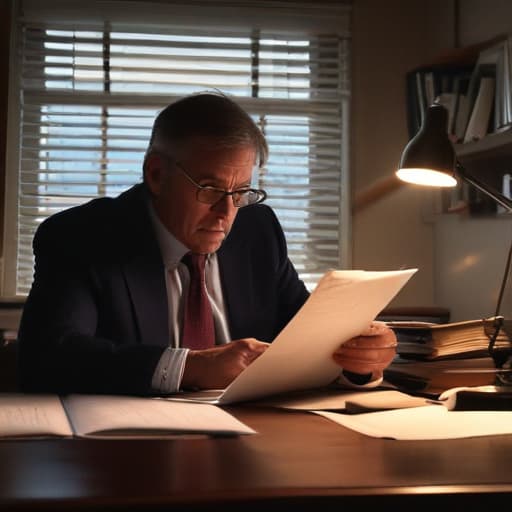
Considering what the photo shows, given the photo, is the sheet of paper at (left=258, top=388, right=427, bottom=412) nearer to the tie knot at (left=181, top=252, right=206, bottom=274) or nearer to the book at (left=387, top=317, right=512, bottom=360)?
the book at (left=387, top=317, right=512, bottom=360)

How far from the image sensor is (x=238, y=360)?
151cm

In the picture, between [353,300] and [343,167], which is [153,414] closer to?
[353,300]

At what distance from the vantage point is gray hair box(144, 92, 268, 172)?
1890mm

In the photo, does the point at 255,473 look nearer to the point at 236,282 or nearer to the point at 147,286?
the point at 147,286

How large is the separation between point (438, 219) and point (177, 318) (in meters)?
2.25

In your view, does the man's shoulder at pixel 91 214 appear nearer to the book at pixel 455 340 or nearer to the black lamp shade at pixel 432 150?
the black lamp shade at pixel 432 150

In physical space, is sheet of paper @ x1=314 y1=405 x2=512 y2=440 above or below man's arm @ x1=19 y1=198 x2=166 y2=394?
below

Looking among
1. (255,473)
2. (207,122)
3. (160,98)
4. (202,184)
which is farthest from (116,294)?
(160,98)

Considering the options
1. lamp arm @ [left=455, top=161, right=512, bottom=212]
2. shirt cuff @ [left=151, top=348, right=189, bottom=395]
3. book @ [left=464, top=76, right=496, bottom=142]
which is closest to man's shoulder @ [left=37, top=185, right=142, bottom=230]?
shirt cuff @ [left=151, top=348, right=189, bottom=395]

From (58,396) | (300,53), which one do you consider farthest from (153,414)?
(300,53)

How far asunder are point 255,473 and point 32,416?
0.45 m

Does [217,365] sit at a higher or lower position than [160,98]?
lower

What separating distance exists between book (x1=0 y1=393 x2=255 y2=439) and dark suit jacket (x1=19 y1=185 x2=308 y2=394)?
5.4 inches

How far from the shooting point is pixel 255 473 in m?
0.83
